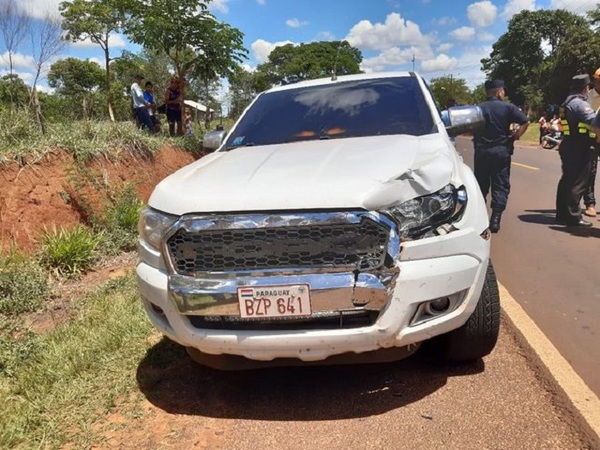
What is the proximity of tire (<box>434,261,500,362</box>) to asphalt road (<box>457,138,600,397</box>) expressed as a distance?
1.94 ft

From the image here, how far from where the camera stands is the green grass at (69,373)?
2670 mm

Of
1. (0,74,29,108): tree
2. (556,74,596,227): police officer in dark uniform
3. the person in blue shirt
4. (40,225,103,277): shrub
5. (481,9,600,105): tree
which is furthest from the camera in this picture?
(481,9,600,105): tree

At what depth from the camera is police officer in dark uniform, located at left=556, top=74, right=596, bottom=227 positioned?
643cm

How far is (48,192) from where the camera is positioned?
6637 millimetres

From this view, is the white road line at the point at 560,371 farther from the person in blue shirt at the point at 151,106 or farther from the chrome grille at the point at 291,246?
the person in blue shirt at the point at 151,106

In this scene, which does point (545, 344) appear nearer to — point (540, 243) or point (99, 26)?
point (540, 243)

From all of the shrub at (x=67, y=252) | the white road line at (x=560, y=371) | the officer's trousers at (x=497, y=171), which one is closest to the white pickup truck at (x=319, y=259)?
the white road line at (x=560, y=371)

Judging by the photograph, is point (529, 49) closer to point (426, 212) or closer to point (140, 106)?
point (140, 106)

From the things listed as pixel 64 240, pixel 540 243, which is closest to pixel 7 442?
pixel 64 240

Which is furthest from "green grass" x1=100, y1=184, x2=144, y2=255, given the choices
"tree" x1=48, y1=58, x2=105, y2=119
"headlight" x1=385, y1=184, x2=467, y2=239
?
"tree" x1=48, y1=58, x2=105, y2=119

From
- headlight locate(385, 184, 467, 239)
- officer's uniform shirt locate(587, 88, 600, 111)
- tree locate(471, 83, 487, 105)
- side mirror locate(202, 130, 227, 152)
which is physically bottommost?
tree locate(471, 83, 487, 105)

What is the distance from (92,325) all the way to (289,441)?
7.15 feet

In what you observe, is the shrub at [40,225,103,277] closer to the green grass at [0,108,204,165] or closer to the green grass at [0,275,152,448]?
the green grass at [0,108,204,165]

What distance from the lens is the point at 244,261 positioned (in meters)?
2.52
